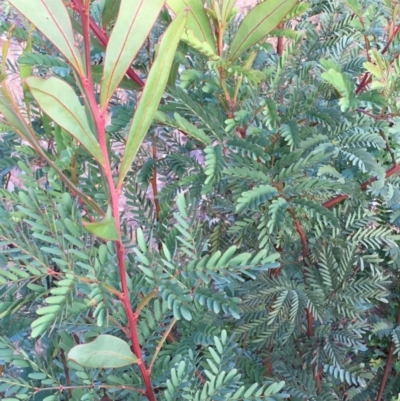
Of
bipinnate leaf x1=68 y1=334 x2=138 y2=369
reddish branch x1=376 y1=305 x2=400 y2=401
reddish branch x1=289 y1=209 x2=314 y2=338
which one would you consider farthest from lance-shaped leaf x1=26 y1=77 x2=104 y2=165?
reddish branch x1=376 y1=305 x2=400 y2=401

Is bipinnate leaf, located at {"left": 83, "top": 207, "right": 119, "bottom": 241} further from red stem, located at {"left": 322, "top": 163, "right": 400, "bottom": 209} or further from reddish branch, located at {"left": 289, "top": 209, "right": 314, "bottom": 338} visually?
red stem, located at {"left": 322, "top": 163, "right": 400, "bottom": 209}

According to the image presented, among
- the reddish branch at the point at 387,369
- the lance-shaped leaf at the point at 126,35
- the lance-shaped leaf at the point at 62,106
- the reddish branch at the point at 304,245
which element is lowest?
the reddish branch at the point at 387,369

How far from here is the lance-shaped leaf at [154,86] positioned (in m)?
0.37

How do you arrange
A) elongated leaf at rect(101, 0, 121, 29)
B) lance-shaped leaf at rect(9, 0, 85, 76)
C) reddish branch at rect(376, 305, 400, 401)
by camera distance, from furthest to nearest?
1. reddish branch at rect(376, 305, 400, 401)
2. elongated leaf at rect(101, 0, 121, 29)
3. lance-shaped leaf at rect(9, 0, 85, 76)

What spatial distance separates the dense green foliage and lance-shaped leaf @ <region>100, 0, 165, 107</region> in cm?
1

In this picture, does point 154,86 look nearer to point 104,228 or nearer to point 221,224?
point 104,228

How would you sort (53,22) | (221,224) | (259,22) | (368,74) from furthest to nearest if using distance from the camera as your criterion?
(221,224) < (368,74) < (259,22) < (53,22)

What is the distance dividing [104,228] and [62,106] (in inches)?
4.0

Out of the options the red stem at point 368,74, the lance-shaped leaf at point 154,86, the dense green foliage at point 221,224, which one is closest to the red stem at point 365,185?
the dense green foliage at point 221,224

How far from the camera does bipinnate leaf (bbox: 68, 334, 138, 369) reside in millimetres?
375

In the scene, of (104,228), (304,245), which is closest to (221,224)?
(304,245)

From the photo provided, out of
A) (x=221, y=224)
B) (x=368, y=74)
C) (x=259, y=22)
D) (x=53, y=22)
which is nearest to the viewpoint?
(x=53, y=22)

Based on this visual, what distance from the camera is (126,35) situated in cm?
35

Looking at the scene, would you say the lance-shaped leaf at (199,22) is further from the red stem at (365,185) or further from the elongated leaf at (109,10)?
the red stem at (365,185)
